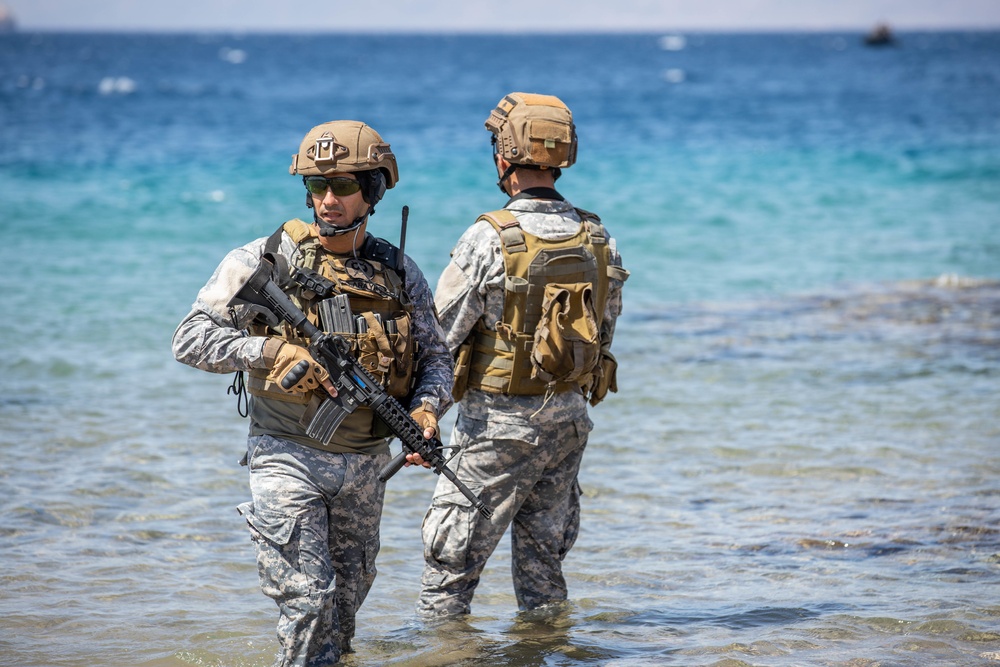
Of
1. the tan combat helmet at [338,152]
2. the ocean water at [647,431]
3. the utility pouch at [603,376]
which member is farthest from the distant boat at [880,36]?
the tan combat helmet at [338,152]

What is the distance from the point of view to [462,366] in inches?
181

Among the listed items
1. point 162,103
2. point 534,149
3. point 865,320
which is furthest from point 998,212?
point 162,103

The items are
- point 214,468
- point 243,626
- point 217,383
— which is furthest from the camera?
point 217,383

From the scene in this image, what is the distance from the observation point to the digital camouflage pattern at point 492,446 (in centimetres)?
450

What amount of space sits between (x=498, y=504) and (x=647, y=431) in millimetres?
3826

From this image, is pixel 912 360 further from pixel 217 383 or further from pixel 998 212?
pixel 998 212

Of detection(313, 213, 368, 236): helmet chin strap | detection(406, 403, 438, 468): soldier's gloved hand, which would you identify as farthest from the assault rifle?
detection(313, 213, 368, 236): helmet chin strap

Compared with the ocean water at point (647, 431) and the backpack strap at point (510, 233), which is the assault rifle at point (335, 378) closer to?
the backpack strap at point (510, 233)

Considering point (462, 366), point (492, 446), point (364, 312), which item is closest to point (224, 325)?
point (364, 312)

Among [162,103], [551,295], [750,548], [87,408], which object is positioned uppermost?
[162,103]

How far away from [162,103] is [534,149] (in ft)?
131

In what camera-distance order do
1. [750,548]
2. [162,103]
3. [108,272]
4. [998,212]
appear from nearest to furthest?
[750,548]
[108,272]
[998,212]
[162,103]

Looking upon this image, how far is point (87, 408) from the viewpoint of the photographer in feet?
28.3

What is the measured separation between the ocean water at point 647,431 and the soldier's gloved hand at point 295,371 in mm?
1367
